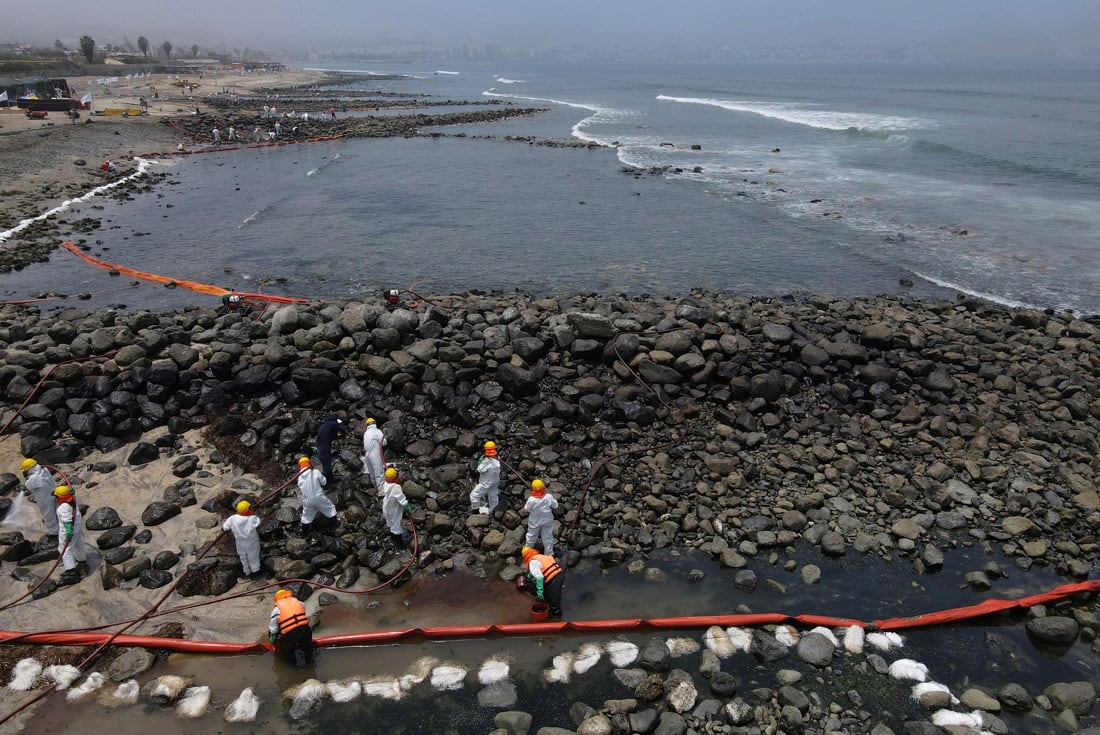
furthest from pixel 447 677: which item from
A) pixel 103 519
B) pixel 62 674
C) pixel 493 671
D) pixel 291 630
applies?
pixel 103 519

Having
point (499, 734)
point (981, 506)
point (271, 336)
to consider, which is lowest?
point (499, 734)

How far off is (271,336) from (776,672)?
1164 cm

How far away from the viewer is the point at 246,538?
8883 mm

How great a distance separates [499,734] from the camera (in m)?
6.88

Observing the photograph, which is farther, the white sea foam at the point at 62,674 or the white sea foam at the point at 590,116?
A: the white sea foam at the point at 590,116

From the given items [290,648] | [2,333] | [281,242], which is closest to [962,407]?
[290,648]

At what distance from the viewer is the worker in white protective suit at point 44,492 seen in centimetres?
957

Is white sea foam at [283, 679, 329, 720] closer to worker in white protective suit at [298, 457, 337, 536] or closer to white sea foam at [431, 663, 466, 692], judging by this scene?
white sea foam at [431, 663, 466, 692]

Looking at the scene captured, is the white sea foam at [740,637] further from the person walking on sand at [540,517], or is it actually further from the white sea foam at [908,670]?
the person walking on sand at [540,517]

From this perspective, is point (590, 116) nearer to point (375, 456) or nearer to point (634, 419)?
point (634, 419)

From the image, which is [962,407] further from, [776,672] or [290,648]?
[290,648]

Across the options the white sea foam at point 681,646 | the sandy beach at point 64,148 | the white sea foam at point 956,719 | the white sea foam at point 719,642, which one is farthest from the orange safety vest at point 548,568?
the sandy beach at point 64,148

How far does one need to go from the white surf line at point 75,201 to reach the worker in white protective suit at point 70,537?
21032mm

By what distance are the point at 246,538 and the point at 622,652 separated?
5.34 metres
